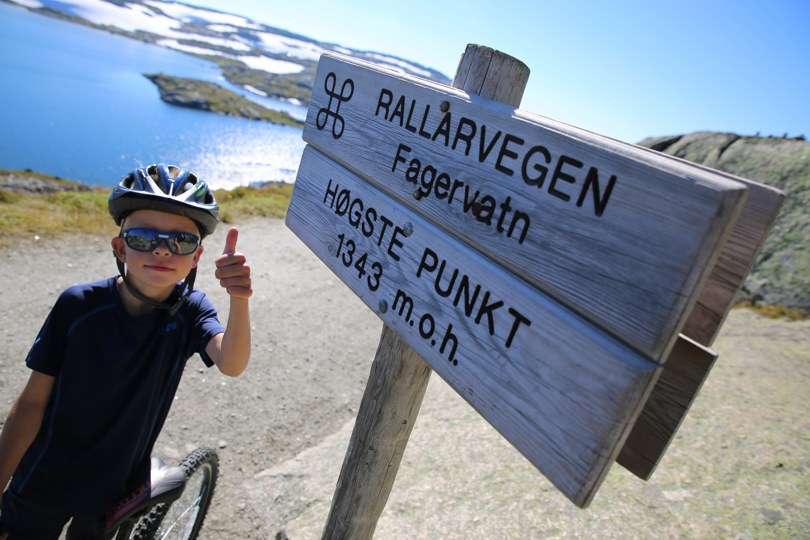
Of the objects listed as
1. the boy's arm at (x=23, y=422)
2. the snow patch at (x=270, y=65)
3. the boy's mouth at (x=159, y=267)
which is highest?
the snow patch at (x=270, y=65)

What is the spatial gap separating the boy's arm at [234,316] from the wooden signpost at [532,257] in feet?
1.40

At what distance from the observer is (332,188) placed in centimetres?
199

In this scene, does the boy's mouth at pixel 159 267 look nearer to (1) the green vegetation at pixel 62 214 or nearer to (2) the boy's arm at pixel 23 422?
(2) the boy's arm at pixel 23 422

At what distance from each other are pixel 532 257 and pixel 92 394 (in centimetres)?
197

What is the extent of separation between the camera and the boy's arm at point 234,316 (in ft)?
6.22

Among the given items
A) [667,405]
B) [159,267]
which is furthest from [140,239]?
[667,405]

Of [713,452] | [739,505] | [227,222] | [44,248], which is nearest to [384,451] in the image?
[739,505]

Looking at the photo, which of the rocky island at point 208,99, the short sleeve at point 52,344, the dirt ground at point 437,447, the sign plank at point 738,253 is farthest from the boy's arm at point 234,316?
the rocky island at point 208,99

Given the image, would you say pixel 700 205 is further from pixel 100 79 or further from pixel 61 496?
pixel 100 79

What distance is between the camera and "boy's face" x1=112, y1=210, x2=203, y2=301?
192 cm

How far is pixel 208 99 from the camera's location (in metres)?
96.7

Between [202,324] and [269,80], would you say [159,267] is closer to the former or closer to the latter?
[202,324]

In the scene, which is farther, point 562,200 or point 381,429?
point 381,429

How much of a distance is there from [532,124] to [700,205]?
519mm
